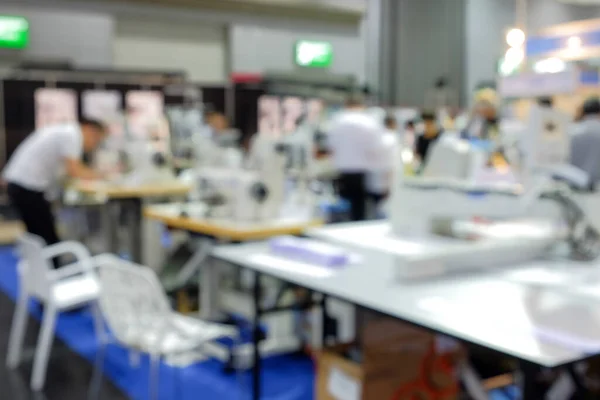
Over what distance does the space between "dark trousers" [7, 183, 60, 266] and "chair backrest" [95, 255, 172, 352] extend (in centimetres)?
222

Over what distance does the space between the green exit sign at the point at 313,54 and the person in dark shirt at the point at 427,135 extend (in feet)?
15.6

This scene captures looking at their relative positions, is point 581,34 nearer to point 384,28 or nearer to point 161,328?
point 384,28

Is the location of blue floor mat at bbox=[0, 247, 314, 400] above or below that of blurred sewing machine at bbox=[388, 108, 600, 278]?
below

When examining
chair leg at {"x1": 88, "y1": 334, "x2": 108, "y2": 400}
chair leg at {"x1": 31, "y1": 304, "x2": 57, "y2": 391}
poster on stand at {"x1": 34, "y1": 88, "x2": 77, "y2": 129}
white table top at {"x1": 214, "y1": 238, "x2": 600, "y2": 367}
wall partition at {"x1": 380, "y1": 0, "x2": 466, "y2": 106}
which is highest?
wall partition at {"x1": 380, "y1": 0, "x2": 466, "y2": 106}

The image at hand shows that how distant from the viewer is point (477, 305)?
1.96 m

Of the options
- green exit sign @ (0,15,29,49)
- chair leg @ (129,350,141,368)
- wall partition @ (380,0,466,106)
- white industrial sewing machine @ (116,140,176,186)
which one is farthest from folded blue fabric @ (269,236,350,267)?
green exit sign @ (0,15,29,49)

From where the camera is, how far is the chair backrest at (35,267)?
3.24 metres

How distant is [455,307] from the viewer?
194cm

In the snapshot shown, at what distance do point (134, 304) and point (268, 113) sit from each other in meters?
7.82

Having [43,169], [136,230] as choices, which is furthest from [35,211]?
[136,230]

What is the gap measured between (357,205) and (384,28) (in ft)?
13.6

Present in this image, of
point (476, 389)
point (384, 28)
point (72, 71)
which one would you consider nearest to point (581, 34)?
point (384, 28)

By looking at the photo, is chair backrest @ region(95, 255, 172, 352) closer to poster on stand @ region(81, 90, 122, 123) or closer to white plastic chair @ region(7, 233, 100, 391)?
white plastic chair @ region(7, 233, 100, 391)

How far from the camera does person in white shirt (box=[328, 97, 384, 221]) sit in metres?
5.74
